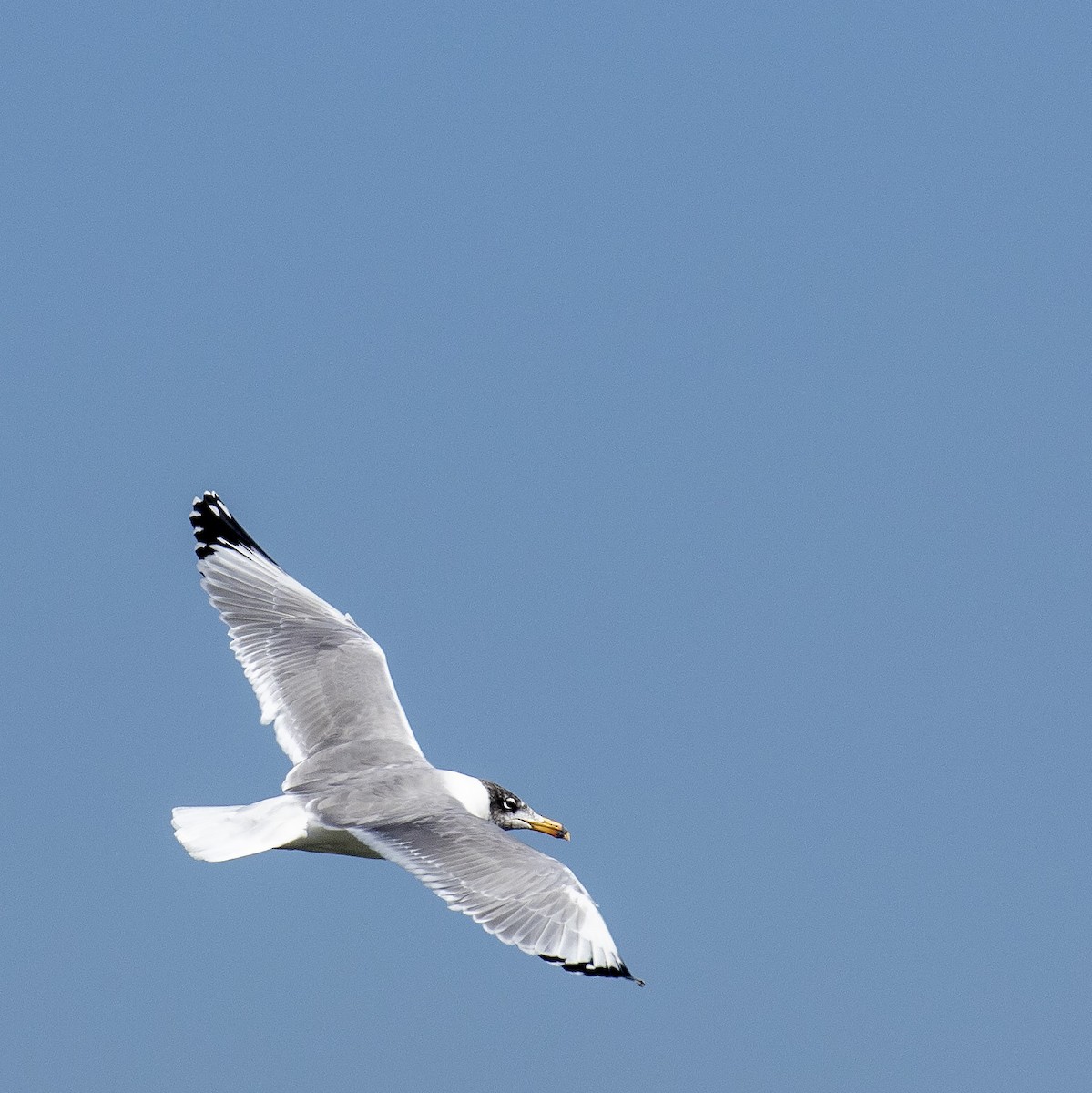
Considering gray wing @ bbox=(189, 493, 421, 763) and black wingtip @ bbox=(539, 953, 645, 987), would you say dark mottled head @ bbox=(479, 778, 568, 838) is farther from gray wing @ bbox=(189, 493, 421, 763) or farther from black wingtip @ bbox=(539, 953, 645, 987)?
black wingtip @ bbox=(539, 953, 645, 987)

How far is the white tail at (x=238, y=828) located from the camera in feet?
25.2

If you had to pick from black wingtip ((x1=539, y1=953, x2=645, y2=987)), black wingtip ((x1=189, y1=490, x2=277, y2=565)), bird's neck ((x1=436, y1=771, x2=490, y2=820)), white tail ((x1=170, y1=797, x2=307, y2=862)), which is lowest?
black wingtip ((x1=539, y1=953, x2=645, y2=987))

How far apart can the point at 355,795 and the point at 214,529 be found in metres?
2.78

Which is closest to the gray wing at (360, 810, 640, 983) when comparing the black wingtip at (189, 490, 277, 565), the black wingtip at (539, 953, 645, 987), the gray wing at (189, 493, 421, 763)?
the black wingtip at (539, 953, 645, 987)

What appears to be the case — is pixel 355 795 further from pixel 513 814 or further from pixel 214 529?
pixel 214 529

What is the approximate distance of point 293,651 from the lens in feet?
31.1

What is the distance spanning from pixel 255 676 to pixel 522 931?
114 inches

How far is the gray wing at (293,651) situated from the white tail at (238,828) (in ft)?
3.10

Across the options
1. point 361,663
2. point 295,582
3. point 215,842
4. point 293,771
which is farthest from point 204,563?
point 215,842

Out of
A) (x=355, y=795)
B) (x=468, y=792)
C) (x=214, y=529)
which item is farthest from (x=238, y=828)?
(x=214, y=529)

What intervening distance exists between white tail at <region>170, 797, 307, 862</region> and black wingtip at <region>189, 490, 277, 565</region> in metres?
2.49

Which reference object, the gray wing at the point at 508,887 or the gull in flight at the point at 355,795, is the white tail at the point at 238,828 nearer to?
the gull in flight at the point at 355,795

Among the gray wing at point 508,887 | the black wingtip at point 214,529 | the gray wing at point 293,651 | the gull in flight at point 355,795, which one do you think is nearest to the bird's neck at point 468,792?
the gull in flight at point 355,795

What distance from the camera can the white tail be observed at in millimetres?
7672
